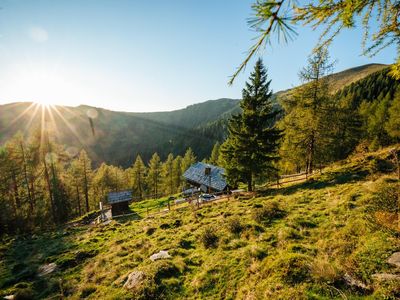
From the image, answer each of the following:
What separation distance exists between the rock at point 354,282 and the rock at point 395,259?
1.00 metres

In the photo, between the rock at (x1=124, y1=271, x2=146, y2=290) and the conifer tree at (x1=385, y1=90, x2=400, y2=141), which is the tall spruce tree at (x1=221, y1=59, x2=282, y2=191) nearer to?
the rock at (x1=124, y1=271, x2=146, y2=290)

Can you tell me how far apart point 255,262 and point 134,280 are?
15.1ft

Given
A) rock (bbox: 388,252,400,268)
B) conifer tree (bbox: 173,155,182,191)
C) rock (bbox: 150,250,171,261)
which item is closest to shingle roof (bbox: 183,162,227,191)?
conifer tree (bbox: 173,155,182,191)

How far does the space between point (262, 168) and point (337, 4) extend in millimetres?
17552

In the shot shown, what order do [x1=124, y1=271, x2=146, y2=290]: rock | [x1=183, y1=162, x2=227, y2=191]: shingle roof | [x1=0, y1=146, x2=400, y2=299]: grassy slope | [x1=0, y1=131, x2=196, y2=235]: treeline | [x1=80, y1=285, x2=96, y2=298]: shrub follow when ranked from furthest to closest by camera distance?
[x1=183, y1=162, x2=227, y2=191]: shingle roof < [x1=0, y1=131, x2=196, y2=235]: treeline < [x1=80, y1=285, x2=96, y2=298]: shrub < [x1=124, y1=271, x2=146, y2=290]: rock < [x1=0, y1=146, x2=400, y2=299]: grassy slope

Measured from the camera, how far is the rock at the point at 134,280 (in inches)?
275

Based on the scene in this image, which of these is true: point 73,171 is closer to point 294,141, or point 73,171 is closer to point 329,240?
point 294,141

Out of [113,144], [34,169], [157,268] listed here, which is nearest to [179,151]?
[113,144]

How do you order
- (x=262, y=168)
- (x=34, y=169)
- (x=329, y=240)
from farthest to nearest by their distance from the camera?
(x=34, y=169) → (x=262, y=168) → (x=329, y=240)

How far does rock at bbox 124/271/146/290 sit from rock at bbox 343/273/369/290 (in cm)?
640

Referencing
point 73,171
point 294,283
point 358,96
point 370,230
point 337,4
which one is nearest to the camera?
point 337,4

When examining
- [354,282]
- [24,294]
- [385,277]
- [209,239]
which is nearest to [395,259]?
[385,277]

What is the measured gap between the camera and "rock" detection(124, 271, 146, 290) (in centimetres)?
699

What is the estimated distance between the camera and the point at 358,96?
92812 mm
